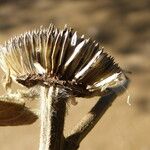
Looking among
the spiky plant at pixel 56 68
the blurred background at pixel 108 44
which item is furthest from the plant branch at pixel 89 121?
the blurred background at pixel 108 44

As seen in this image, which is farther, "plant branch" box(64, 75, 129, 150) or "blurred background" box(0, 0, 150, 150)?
"blurred background" box(0, 0, 150, 150)

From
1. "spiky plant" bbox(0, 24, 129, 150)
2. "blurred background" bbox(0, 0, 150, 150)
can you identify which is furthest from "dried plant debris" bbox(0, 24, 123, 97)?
"blurred background" bbox(0, 0, 150, 150)

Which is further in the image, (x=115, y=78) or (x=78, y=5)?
(x=78, y=5)

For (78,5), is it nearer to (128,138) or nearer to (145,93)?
(145,93)

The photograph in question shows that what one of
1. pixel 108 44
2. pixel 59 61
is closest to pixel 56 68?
pixel 59 61

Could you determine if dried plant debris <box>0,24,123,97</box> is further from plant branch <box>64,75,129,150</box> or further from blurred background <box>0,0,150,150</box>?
blurred background <box>0,0,150,150</box>

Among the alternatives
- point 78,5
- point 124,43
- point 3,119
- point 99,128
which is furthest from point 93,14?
point 3,119
